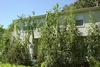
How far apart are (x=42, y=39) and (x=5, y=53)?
741 centimetres

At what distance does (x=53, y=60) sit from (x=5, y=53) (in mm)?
8952

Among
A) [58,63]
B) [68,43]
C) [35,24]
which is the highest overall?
[35,24]

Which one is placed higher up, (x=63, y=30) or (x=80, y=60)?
(x=63, y=30)

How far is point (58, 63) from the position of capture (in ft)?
69.5

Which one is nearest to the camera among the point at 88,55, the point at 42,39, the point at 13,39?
the point at 88,55

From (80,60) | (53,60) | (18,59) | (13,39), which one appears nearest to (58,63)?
(53,60)

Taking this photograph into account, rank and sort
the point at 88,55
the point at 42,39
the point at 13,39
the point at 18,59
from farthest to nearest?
the point at 13,39 < the point at 18,59 < the point at 42,39 < the point at 88,55

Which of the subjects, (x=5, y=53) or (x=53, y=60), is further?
(x=5, y=53)

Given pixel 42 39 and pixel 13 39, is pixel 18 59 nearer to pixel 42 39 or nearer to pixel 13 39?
pixel 13 39

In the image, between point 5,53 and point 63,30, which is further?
point 5,53

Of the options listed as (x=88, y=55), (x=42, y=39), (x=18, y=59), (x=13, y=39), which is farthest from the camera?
(x=13, y=39)

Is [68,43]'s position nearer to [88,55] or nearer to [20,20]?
[88,55]

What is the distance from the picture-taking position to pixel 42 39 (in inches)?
884

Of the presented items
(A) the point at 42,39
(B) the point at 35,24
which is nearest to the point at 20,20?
(B) the point at 35,24
